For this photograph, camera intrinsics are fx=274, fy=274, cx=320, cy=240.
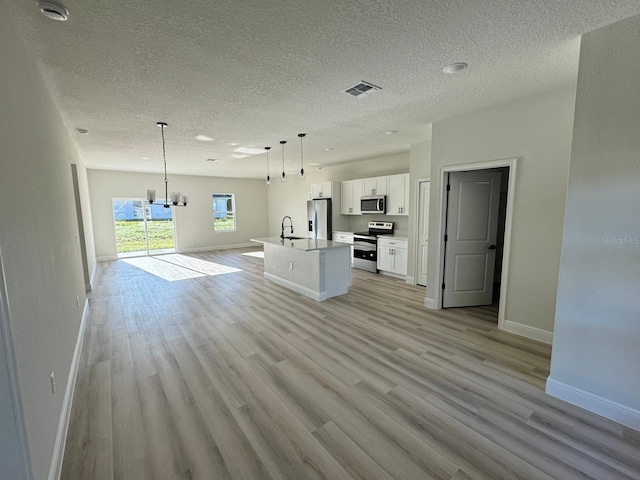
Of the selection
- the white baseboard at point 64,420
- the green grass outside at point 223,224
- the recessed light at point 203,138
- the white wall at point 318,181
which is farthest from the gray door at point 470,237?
the green grass outside at point 223,224

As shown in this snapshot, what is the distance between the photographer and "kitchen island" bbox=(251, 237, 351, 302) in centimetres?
460

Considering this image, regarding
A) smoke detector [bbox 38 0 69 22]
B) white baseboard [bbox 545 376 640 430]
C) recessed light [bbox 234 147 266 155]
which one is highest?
recessed light [bbox 234 147 266 155]

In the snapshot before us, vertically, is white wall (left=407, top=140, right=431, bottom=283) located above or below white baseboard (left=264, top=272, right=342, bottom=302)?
above

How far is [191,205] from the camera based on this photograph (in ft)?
31.3

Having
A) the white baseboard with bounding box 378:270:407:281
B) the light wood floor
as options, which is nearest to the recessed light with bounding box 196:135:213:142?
the light wood floor

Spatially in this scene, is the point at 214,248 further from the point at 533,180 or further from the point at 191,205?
the point at 533,180

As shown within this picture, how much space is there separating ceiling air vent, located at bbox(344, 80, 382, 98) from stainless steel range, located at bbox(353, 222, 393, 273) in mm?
3770

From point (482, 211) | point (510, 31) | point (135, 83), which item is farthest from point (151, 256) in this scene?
point (510, 31)

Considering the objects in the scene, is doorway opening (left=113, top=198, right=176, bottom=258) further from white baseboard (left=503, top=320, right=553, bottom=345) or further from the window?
white baseboard (left=503, top=320, right=553, bottom=345)

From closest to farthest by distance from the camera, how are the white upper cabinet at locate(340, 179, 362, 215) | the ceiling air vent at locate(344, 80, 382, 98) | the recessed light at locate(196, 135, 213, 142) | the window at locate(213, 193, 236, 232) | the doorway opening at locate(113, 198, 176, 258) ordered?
1. the ceiling air vent at locate(344, 80, 382, 98)
2. the recessed light at locate(196, 135, 213, 142)
3. the white upper cabinet at locate(340, 179, 362, 215)
4. the doorway opening at locate(113, 198, 176, 258)
5. the window at locate(213, 193, 236, 232)

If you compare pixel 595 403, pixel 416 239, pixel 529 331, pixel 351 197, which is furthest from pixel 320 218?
pixel 595 403

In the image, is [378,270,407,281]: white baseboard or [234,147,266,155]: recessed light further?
[378,270,407,281]: white baseboard

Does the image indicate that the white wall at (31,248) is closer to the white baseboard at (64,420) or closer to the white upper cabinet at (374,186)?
the white baseboard at (64,420)

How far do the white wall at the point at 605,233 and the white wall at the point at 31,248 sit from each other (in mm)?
3498
